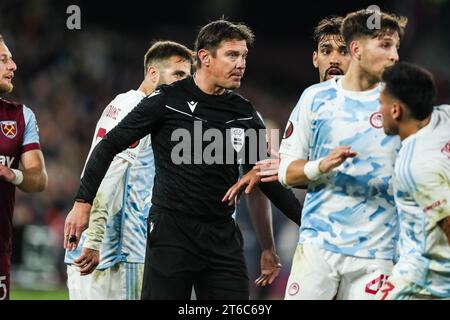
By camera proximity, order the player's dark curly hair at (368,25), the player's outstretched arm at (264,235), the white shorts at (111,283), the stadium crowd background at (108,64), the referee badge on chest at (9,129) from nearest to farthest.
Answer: the player's dark curly hair at (368,25) → the referee badge on chest at (9,129) → the player's outstretched arm at (264,235) → the white shorts at (111,283) → the stadium crowd background at (108,64)

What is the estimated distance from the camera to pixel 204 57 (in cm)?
679

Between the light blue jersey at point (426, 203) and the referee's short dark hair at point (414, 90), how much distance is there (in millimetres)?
98

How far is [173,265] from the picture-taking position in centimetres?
638

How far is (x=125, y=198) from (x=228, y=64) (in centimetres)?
161

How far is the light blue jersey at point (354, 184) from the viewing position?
5.88m

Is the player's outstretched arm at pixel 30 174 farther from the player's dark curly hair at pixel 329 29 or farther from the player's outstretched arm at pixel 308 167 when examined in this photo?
the player's dark curly hair at pixel 329 29

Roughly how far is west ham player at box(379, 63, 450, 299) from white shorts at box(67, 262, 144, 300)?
2714 mm

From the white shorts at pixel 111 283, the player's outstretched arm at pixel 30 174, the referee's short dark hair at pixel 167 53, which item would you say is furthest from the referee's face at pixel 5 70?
the white shorts at pixel 111 283

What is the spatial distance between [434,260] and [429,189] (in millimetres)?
415

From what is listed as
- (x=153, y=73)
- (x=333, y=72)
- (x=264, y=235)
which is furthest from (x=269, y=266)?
(x=153, y=73)

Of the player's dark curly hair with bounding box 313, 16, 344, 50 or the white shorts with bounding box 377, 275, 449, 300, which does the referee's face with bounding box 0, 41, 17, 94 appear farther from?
the white shorts with bounding box 377, 275, 449, 300
